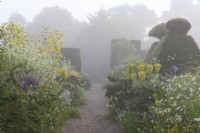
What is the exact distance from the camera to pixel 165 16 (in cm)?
6675

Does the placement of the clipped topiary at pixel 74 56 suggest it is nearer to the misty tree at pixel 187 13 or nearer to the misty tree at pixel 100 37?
the misty tree at pixel 100 37

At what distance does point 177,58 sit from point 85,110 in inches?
160

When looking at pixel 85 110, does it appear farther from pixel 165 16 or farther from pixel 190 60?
pixel 165 16

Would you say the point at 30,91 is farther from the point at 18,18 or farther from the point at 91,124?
the point at 18,18

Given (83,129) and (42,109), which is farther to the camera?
(83,129)

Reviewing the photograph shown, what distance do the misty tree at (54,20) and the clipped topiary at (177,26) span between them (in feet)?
140

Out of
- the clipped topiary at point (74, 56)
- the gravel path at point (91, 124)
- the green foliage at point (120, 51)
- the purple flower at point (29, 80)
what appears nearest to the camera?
the gravel path at point (91, 124)

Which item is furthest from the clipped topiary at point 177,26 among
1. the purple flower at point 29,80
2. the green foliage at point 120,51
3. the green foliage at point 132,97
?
the green foliage at point 120,51

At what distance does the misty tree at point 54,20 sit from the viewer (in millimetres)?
57188

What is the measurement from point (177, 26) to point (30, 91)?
8.73 meters

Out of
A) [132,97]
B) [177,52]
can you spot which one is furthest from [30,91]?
[177,52]

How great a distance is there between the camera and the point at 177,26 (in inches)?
520

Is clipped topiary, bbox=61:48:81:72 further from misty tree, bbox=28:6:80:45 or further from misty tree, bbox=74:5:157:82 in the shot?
misty tree, bbox=28:6:80:45

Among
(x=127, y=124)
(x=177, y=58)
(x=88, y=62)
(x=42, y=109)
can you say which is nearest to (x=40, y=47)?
(x=177, y=58)
